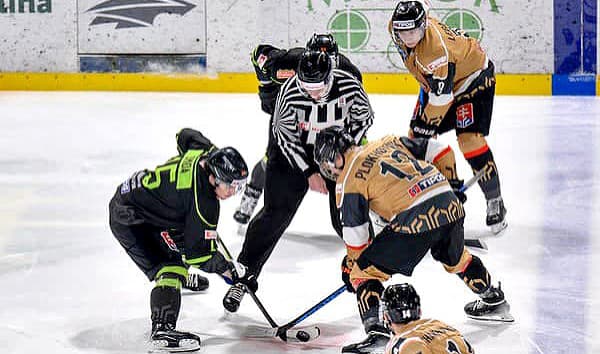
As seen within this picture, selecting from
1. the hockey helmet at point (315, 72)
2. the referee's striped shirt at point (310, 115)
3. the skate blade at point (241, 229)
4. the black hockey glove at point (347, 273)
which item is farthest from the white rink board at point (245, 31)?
the black hockey glove at point (347, 273)

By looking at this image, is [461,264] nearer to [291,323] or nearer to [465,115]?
[291,323]

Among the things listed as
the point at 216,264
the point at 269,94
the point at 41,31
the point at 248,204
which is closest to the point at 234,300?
the point at 216,264

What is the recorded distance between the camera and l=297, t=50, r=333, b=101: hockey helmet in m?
4.79

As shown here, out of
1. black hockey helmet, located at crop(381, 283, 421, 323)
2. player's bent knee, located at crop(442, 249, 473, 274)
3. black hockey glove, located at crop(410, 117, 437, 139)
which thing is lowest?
player's bent knee, located at crop(442, 249, 473, 274)

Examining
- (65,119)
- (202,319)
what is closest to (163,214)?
(202,319)

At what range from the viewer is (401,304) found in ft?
11.7

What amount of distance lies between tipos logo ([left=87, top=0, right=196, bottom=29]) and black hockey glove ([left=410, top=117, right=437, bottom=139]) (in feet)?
17.1

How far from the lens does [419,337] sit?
339 cm

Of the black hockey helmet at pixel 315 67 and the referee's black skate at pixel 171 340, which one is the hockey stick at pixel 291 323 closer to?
the referee's black skate at pixel 171 340

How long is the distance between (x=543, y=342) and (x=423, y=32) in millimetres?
1989

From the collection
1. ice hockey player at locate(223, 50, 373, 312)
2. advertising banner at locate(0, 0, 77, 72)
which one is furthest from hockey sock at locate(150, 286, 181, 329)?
advertising banner at locate(0, 0, 77, 72)

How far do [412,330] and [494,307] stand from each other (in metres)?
1.36

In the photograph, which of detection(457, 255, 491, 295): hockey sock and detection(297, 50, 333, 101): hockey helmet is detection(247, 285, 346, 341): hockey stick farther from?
detection(297, 50, 333, 101): hockey helmet

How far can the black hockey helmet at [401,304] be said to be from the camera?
3559 mm
